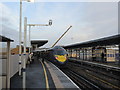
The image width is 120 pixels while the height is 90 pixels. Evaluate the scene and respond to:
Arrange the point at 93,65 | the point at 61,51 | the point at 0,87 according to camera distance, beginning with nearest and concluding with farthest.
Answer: the point at 0,87, the point at 61,51, the point at 93,65

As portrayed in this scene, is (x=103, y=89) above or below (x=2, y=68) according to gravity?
below

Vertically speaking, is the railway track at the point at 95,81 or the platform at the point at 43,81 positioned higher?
the platform at the point at 43,81

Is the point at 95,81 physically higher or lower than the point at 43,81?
lower

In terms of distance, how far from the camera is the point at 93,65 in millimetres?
19719

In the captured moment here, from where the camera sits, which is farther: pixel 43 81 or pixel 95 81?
pixel 95 81

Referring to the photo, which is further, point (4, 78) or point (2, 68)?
point (2, 68)

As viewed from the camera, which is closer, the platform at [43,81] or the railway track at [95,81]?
the platform at [43,81]

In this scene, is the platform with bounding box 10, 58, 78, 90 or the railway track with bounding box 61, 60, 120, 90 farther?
the railway track with bounding box 61, 60, 120, 90

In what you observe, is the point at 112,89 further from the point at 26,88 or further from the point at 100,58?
the point at 100,58

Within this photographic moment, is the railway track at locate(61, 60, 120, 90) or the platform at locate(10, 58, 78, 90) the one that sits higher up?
the platform at locate(10, 58, 78, 90)

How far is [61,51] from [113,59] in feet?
35.8

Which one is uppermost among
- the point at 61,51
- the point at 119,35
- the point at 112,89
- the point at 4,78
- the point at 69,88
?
the point at 119,35

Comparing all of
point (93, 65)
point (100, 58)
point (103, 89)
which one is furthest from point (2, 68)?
point (100, 58)

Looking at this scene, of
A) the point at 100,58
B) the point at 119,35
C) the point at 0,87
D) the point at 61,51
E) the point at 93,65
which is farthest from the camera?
the point at 100,58
